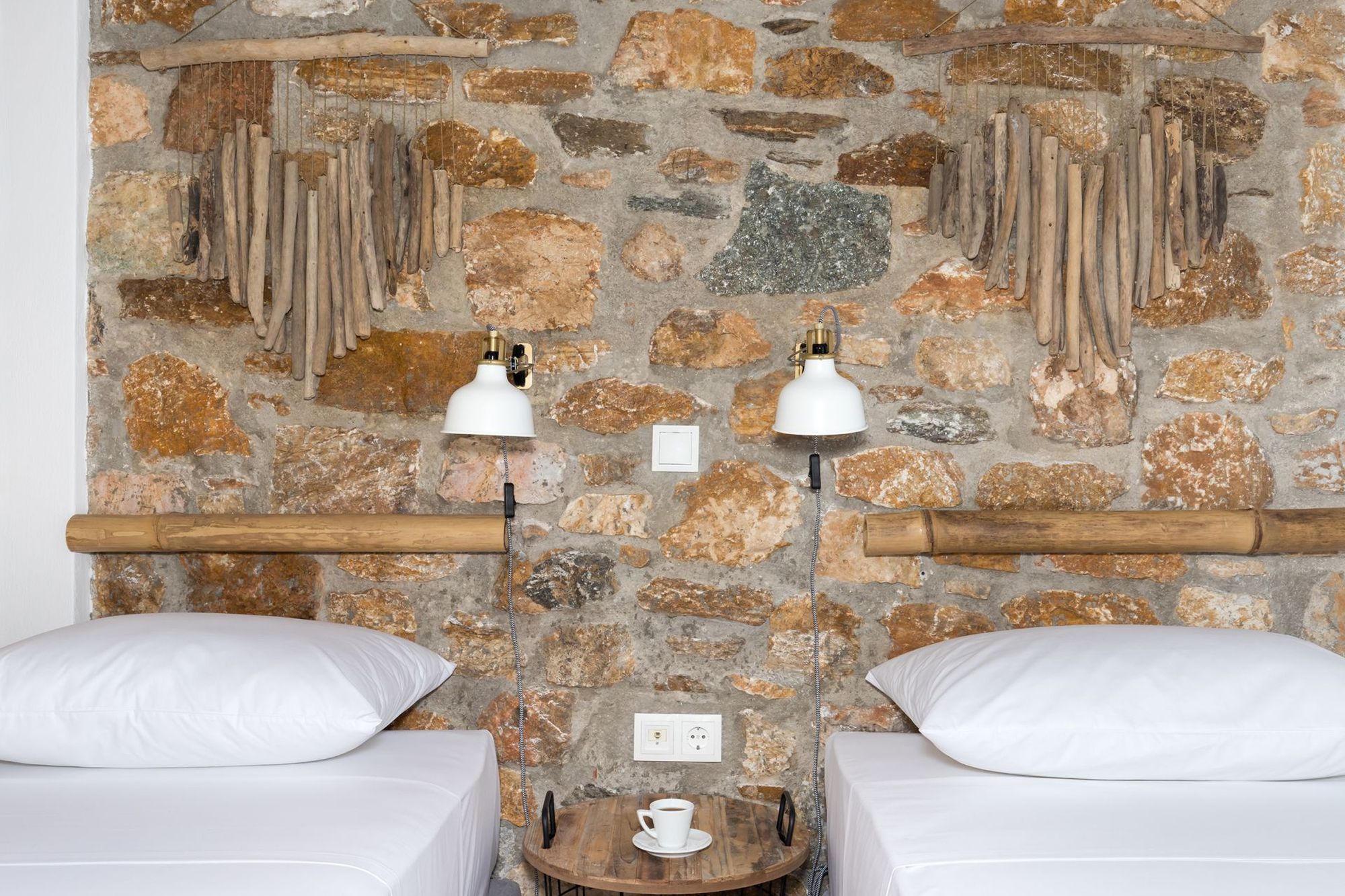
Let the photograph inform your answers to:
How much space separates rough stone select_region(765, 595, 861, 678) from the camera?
2033 millimetres

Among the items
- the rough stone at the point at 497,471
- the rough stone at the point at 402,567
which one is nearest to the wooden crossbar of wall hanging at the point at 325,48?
the rough stone at the point at 497,471

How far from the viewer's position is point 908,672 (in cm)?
183

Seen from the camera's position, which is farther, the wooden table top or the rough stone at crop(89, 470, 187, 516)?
the rough stone at crop(89, 470, 187, 516)

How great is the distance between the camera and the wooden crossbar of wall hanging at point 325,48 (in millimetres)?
2025

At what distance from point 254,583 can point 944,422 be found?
1.38 metres

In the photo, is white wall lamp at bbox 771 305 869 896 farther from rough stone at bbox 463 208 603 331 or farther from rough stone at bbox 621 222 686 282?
rough stone at bbox 463 208 603 331

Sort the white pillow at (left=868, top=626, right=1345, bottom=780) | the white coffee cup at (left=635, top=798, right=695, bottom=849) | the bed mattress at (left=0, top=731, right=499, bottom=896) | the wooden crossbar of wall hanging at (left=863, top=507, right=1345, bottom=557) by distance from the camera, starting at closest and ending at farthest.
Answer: the bed mattress at (left=0, top=731, right=499, bottom=896), the white pillow at (left=868, top=626, right=1345, bottom=780), the white coffee cup at (left=635, top=798, right=695, bottom=849), the wooden crossbar of wall hanging at (left=863, top=507, right=1345, bottom=557)

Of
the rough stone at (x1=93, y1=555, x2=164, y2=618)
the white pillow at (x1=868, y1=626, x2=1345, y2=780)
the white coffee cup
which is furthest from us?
the rough stone at (x1=93, y1=555, x2=164, y2=618)

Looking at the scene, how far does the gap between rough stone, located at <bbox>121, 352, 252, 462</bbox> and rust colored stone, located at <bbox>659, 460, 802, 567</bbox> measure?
88 cm

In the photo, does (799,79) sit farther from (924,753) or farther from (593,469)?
(924,753)

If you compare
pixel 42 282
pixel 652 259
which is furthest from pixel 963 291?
pixel 42 282

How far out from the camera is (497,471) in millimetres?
2055

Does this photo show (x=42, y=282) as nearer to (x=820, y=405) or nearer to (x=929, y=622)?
(x=820, y=405)

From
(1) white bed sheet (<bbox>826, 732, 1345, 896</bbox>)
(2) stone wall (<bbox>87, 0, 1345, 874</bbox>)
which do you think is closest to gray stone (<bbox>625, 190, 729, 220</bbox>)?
(2) stone wall (<bbox>87, 0, 1345, 874</bbox>)
